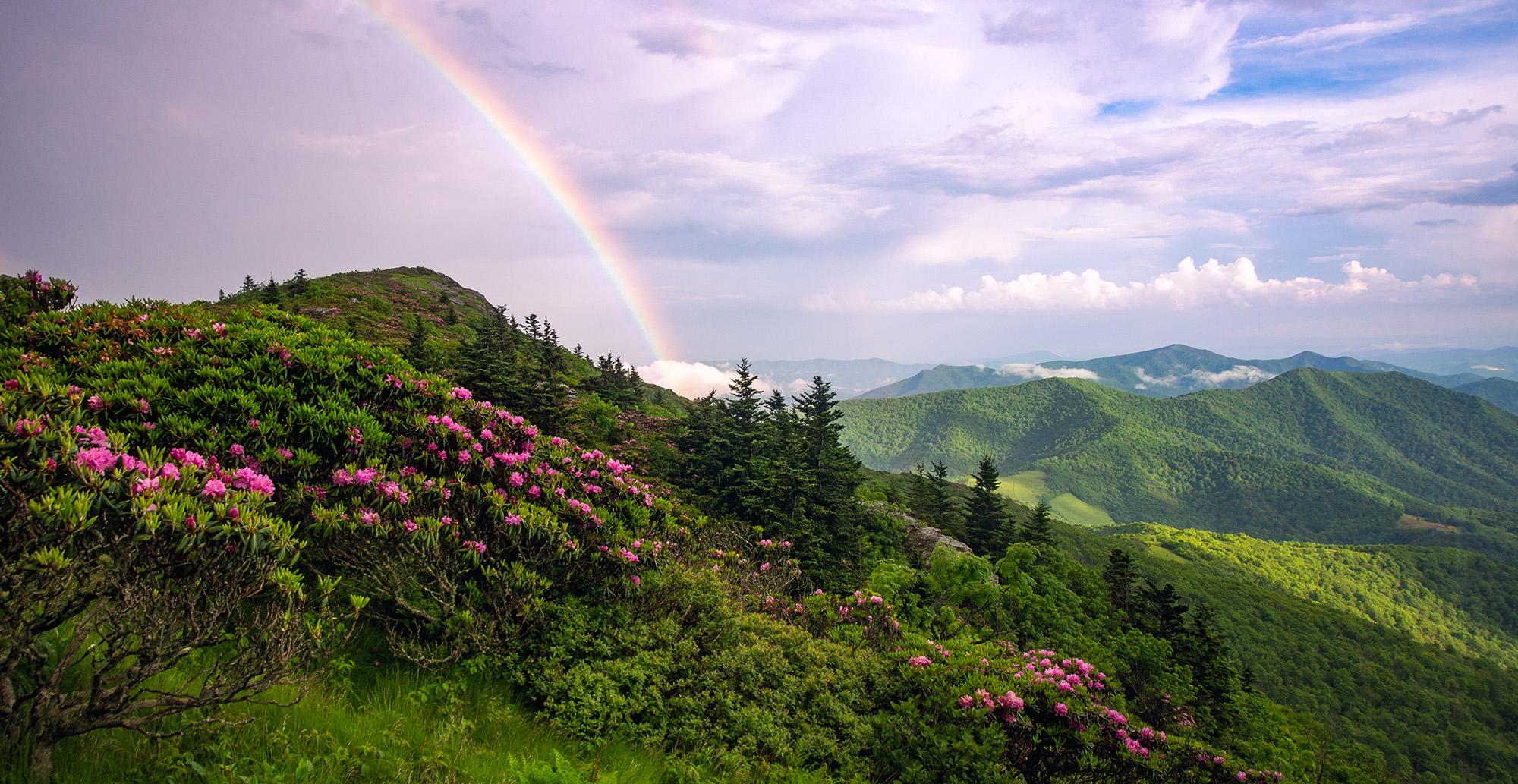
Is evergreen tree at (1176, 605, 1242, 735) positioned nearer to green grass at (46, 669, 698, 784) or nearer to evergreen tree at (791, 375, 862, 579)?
evergreen tree at (791, 375, 862, 579)

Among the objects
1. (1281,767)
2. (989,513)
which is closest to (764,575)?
(1281,767)

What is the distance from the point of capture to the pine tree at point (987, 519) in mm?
30750

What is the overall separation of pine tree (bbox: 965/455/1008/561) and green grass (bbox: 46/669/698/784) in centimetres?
2730

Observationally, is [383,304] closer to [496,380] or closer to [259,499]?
[496,380]

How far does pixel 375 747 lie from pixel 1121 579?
29013mm

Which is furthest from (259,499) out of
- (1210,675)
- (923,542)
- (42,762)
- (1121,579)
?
(1121,579)

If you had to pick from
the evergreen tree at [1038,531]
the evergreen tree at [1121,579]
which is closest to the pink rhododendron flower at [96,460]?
the evergreen tree at [1121,579]

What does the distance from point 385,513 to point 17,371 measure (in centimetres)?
303

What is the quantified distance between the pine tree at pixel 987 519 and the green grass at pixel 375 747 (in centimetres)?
2730

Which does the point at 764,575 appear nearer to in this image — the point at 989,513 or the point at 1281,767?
the point at 1281,767

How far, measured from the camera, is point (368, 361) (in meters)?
6.70

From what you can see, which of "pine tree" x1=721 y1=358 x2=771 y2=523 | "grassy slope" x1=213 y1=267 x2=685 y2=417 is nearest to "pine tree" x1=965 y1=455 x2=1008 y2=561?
"pine tree" x1=721 y1=358 x2=771 y2=523

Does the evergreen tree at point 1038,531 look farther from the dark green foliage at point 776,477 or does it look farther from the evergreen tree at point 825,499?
the dark green foliage at point 776,477

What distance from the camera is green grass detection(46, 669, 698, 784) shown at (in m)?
3.42
